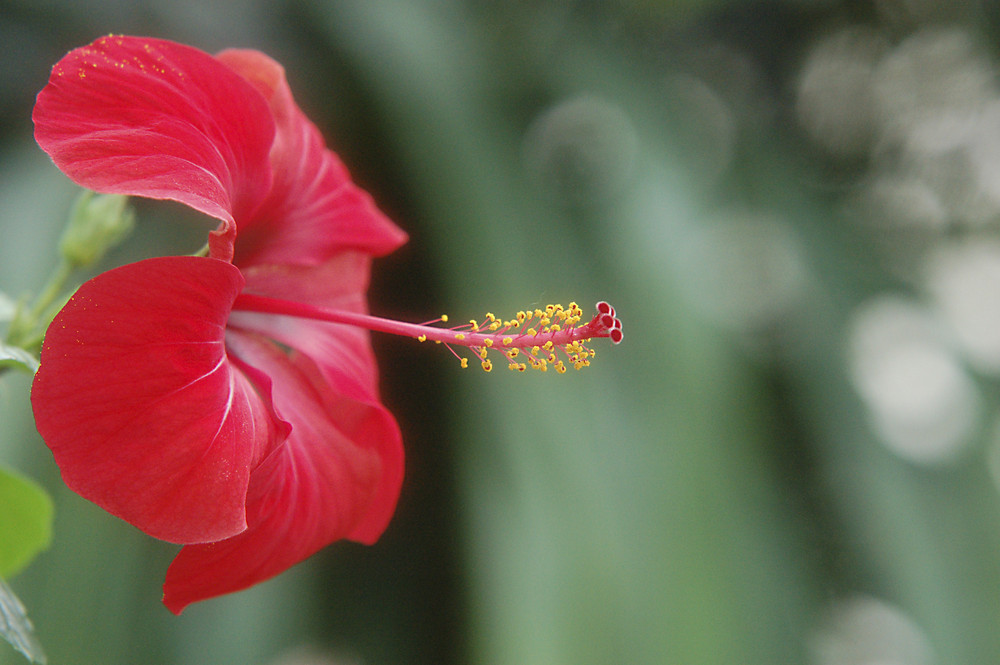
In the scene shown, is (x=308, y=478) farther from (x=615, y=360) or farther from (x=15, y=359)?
(x=615, y=360)

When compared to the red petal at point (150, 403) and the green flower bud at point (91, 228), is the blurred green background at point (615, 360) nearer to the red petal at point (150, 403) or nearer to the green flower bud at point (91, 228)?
the green flower bud at point (91, 228)

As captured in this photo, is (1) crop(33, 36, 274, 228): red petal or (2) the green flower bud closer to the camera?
(1) crop(33, 36, 274, 228): red petal

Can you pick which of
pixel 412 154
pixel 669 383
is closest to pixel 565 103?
pixel 412 154

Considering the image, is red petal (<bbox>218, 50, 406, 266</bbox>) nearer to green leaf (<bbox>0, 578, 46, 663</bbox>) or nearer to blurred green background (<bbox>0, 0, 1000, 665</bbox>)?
green leaf (<bbox>0, 578, 46, 663</bbox>)

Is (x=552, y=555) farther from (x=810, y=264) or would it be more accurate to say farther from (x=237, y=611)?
(x=810, y=264)

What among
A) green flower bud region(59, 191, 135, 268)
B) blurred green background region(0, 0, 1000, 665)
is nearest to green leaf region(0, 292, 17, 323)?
green flower bud region(59, 191, 135, 268)

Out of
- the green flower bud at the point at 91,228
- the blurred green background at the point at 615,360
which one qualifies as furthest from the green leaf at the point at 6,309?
the blurred green background at the point at 615,360
